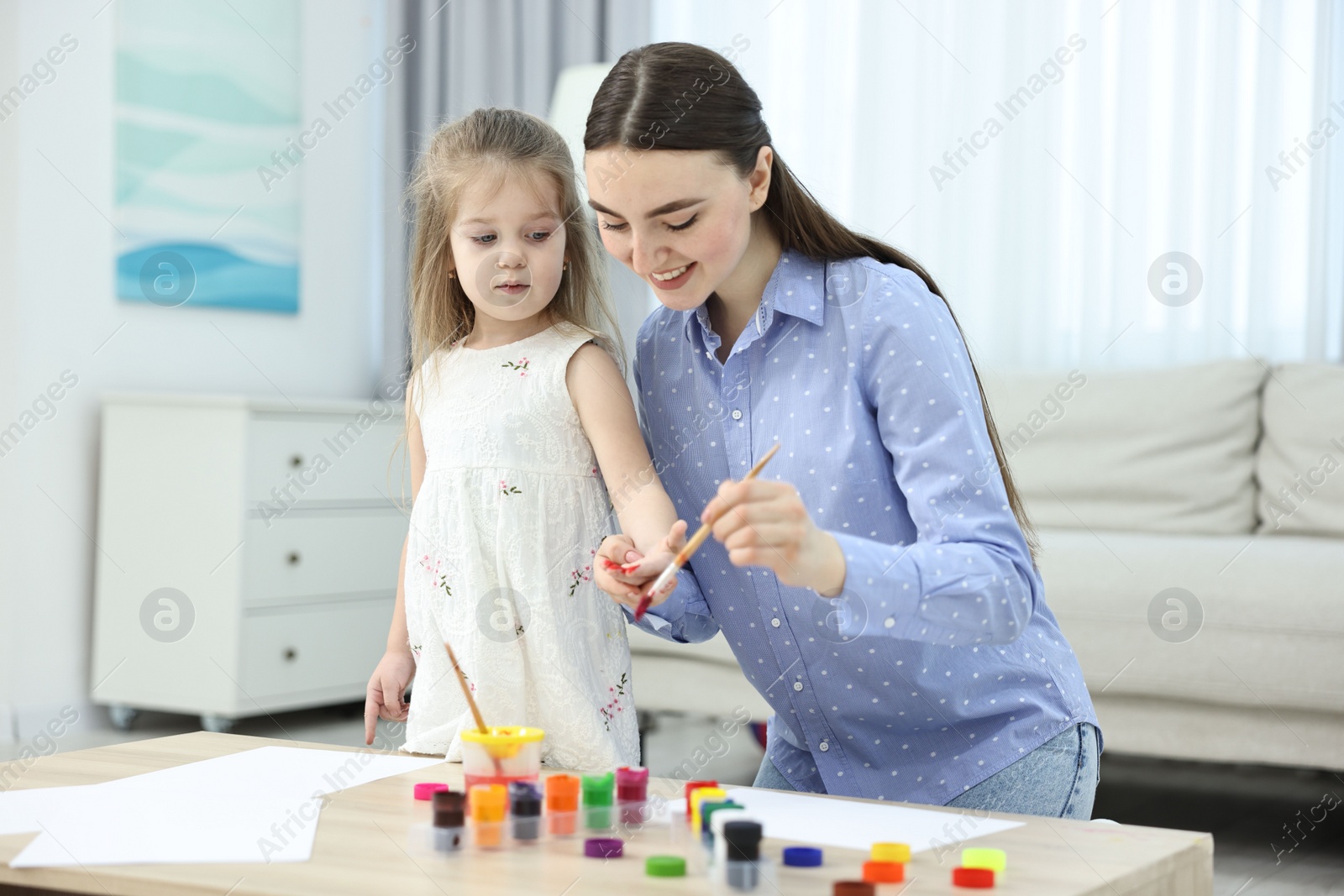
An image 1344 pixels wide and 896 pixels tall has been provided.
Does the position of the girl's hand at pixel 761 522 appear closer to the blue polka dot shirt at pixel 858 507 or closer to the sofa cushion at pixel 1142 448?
the blue polka dot shirt at pixel 858 507

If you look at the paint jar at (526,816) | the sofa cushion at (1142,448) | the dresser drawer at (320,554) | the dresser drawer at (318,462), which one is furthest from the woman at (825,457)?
the dresser drawer at (320,554)

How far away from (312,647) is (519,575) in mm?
2248

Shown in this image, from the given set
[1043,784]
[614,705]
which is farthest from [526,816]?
[1043,784]

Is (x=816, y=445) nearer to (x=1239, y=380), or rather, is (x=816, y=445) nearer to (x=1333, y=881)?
(x=1333, y=881)

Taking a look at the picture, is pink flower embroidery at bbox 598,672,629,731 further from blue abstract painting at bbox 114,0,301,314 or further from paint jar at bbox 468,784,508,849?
blue abstract painting at bbox 114,0,301,314

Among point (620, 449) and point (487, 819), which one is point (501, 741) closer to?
point (487, 819)

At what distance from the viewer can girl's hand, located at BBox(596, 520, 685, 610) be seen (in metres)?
1.00

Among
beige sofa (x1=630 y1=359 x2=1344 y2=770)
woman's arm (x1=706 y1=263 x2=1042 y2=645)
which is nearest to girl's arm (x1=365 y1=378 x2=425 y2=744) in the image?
woman's arm (x1=706 y1=263 x2=1042 y2=645)

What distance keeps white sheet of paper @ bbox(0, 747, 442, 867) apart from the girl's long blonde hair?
43cm

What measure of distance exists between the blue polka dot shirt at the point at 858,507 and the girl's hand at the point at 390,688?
24cm

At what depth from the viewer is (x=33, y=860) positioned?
2.45 ft

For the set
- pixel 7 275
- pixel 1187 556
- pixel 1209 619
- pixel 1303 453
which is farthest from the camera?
pixel 7 275

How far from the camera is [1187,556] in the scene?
2232 millimetres

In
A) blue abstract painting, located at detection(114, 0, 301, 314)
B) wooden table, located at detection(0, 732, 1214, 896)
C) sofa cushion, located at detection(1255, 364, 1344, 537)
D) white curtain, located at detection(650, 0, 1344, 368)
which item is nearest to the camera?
wooden table, located at detection(0, 732, 1214, 896)
